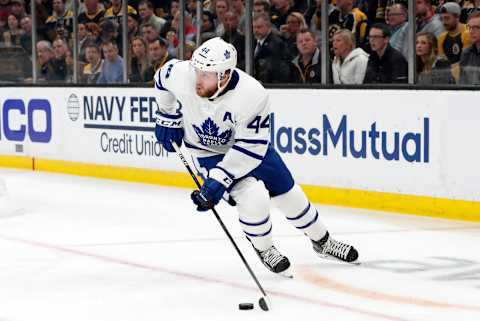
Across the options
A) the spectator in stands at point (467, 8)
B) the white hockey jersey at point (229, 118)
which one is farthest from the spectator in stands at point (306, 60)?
the white hockey jersey at point (229, 118)

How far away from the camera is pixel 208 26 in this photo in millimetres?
9547

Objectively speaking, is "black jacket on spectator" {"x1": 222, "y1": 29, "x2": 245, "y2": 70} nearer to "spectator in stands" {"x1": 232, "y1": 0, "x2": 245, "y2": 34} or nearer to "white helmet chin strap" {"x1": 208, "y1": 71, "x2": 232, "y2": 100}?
"spectator in stands" {"x1": 232, "y1": 0, "x2": 245, "y2": 34}

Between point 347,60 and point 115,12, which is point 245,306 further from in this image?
point 115,12

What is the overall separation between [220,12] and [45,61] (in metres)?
2.89

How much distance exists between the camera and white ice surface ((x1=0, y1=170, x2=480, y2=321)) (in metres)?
4.66

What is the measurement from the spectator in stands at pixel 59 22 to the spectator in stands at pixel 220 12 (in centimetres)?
226

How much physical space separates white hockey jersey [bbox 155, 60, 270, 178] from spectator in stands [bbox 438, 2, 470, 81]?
2458mm

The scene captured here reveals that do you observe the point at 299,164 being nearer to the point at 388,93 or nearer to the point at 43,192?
the point at 388,93

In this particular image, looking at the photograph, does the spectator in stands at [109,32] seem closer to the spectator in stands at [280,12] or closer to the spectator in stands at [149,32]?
the spectator in stands at [149,32]

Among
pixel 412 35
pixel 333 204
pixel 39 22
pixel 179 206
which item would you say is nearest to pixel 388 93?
pixel 412 35

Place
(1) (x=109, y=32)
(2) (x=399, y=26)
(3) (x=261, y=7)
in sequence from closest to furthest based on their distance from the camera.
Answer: (2) (x=399, y=26), (3) (x=261, y=7), (1) (x=109, y=32)

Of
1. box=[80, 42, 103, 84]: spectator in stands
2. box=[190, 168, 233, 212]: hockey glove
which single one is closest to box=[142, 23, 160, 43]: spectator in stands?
box=[80, 42, 103, 84]: spectator in stands

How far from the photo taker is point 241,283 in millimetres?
5254

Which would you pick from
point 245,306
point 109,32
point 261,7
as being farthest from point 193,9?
point 245,306
